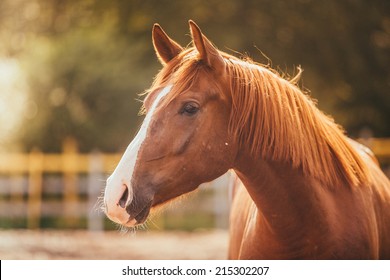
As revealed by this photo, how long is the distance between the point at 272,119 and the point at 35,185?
31.9ft

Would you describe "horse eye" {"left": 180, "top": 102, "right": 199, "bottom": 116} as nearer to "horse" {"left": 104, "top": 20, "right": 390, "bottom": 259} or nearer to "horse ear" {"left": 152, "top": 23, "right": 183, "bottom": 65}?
"horse" {"left": 104, "top": 20, "right": 390, "bottom": 259}

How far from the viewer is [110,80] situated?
1189 centimetres

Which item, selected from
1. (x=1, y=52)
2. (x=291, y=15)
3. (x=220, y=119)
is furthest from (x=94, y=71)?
(x=220, y=119)

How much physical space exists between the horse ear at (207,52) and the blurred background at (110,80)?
5905 millimetres

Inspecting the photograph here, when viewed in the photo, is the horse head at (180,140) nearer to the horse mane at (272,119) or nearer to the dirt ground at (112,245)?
the horse mane at (272,119)

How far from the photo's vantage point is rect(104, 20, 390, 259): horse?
2.43 meters

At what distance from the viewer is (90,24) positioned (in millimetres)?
11469

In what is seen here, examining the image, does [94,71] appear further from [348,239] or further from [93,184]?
[348,239]

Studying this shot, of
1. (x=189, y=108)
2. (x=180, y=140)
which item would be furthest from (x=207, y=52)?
(x=180, y=140)

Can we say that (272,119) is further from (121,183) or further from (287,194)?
(121,183)

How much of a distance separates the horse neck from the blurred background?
231 inches

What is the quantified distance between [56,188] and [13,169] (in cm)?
91

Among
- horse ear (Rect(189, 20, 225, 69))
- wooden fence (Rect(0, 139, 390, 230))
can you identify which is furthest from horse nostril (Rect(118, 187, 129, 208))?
wooden fence (Rect(0, 139, 390, 230))

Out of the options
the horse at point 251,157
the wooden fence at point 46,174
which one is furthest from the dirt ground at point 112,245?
the horse at point 251,157
